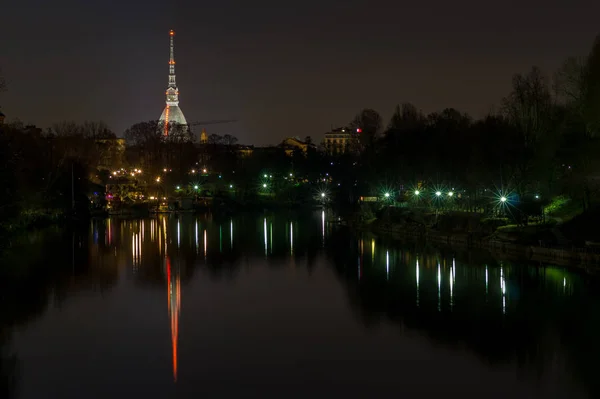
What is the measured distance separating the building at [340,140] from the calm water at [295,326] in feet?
128

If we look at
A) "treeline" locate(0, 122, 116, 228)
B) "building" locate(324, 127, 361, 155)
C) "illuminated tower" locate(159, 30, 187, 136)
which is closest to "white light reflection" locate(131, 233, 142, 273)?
"treeline" locate(0, 122, 116, 228)

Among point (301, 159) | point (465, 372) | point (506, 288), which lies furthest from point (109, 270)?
point (301, 159)

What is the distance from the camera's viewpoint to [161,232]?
46.4 m

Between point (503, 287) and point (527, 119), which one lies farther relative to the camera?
point (527, 119)

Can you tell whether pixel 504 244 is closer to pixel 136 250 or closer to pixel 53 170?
pixel 136 250

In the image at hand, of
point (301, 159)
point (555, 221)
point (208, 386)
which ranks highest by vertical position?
point (301, 159)

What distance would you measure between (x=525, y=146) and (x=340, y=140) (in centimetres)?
9990

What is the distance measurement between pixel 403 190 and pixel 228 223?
1400 centimetres

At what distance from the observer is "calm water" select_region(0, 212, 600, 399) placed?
1439 cm

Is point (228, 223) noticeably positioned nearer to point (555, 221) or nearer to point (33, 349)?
point (555, 221)

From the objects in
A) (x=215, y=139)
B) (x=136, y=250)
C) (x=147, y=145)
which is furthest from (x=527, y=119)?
(x=215, y=139)

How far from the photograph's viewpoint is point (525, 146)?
36.8m

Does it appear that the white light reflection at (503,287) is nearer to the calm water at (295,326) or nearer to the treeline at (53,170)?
the calm water at (295,326)

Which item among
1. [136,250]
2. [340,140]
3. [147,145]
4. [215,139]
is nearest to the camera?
[136,250]
